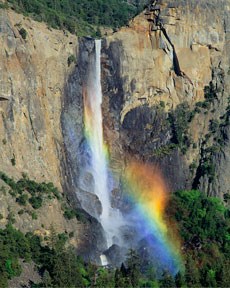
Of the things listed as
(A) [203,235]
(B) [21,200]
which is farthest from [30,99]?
(A) [203,235]

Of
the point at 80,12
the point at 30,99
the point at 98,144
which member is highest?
the point at 80,12

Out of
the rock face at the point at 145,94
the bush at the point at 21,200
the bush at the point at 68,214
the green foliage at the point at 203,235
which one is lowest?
the green foliage at the point at 203,235

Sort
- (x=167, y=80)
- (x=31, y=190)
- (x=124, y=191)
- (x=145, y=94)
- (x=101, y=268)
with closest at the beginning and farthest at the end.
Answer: (x=101, y=268)
(x=31, y=190)
(x=124, y=191)
(x=145, y=94)
(x=167, y=80)

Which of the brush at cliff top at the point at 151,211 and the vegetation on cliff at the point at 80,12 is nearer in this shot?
the brush at cliff top at the point at 151,211

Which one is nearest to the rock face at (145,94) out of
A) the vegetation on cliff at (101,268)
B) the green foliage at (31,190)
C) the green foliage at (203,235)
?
the green foliage at (31,190)

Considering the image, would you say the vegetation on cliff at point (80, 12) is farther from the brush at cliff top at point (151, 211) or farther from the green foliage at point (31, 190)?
the green foliage at point (31, 190)

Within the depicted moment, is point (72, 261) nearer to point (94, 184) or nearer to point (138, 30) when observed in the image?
point (94, 184)

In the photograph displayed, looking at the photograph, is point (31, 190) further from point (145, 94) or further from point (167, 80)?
point (167, 80)
